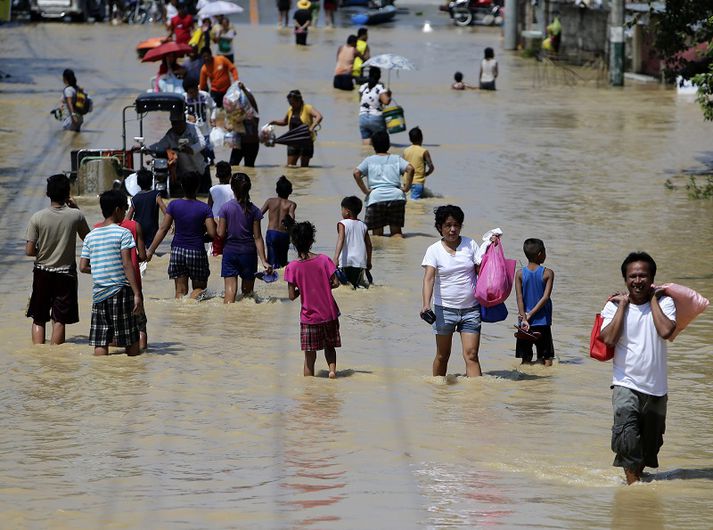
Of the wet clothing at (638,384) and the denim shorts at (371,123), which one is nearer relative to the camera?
the wet clothing at (638,384)

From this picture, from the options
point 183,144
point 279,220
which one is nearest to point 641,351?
point 279,220

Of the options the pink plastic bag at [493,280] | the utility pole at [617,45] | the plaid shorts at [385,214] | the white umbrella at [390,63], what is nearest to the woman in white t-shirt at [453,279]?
the pink plastic bag at [493,280]

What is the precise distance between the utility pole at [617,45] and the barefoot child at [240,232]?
86.6ft

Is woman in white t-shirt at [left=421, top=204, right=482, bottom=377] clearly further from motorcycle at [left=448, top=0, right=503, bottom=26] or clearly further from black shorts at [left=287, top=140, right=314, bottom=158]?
motorcycle at [left=448, top=0, right=503, bottom=26]

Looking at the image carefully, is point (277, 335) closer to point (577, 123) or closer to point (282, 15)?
point (577, 123)

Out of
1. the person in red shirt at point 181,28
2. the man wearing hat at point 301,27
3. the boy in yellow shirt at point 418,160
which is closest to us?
the boy in yellow shirt at point 418,160

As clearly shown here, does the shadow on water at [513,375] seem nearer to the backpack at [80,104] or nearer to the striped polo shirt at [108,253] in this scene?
the striped polo shirt at [108,253]

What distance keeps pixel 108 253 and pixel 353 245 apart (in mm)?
3725

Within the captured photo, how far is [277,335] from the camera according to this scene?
1445 centimetres

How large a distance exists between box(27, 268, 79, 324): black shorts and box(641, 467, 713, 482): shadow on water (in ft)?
18.5

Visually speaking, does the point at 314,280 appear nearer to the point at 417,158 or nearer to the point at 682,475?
the point at 682,475

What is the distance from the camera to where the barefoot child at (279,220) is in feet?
51.8

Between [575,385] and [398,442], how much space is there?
2.55 metres

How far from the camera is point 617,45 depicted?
40.2 metres
